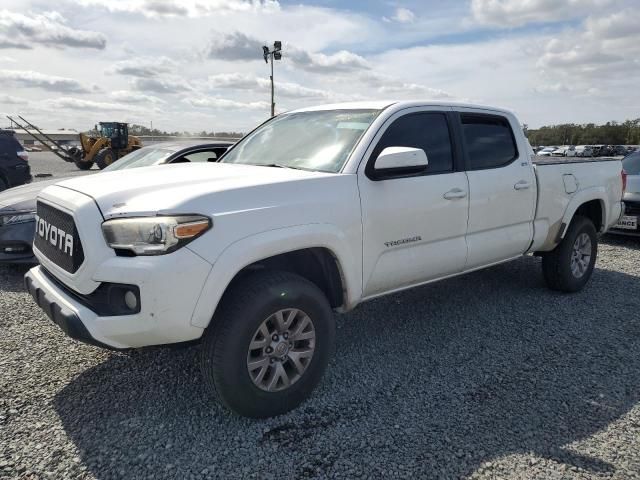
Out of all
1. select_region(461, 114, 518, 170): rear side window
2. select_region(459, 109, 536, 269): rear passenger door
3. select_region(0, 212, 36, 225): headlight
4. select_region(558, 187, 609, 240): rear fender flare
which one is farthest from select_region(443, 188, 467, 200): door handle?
select_region(0, 212, 36, 225): headlight

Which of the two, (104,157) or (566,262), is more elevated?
(104,157)

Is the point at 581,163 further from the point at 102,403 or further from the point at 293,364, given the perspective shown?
the point at 102,403

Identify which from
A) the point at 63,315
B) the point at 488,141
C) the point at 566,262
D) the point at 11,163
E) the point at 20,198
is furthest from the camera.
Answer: the point at 11,163

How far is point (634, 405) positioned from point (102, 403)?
130 inches

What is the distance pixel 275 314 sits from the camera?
9.22 ft

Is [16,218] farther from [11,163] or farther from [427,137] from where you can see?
[11,163]

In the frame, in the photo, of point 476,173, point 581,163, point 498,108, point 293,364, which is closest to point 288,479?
point 293,364

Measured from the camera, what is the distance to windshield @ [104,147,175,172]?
6.30m

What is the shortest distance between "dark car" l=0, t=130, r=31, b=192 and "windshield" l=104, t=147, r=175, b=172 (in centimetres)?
487

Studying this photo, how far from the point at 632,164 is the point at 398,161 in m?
7.07

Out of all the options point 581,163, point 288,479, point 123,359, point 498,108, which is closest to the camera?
point 288,479

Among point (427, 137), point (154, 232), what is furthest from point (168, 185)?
point (427, 137)

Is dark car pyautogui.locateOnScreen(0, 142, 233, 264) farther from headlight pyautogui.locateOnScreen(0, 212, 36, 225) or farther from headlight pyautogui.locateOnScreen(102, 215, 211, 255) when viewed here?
headlight pyautogui.locateOnScreen(102, 215, 211, 255)

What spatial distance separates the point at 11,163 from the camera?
10125mm
